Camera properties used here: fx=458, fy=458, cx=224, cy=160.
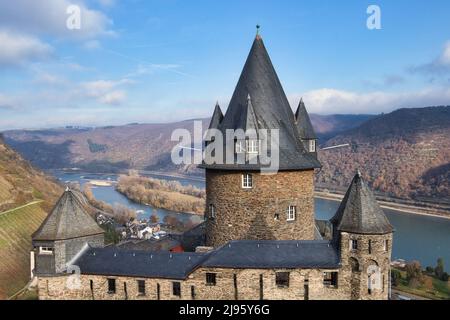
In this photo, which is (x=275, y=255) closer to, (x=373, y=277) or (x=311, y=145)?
(x=373, y=277)

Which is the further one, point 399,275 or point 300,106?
point 399,275

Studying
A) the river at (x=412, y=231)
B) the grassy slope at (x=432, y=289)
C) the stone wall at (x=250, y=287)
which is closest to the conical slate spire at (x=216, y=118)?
the stone wall at (x=250, y=287)

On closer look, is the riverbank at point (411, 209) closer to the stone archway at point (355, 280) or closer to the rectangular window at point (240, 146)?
the stone archway at point (355, 280)

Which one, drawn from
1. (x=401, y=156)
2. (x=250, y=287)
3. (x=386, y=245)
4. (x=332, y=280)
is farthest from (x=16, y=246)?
(x=401, y=156)

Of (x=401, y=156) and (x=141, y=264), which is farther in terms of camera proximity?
(x=401, y=156)

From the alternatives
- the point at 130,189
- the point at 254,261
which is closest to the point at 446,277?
the point at 254,261

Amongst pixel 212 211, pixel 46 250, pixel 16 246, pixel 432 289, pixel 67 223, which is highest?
pixel 212 211
